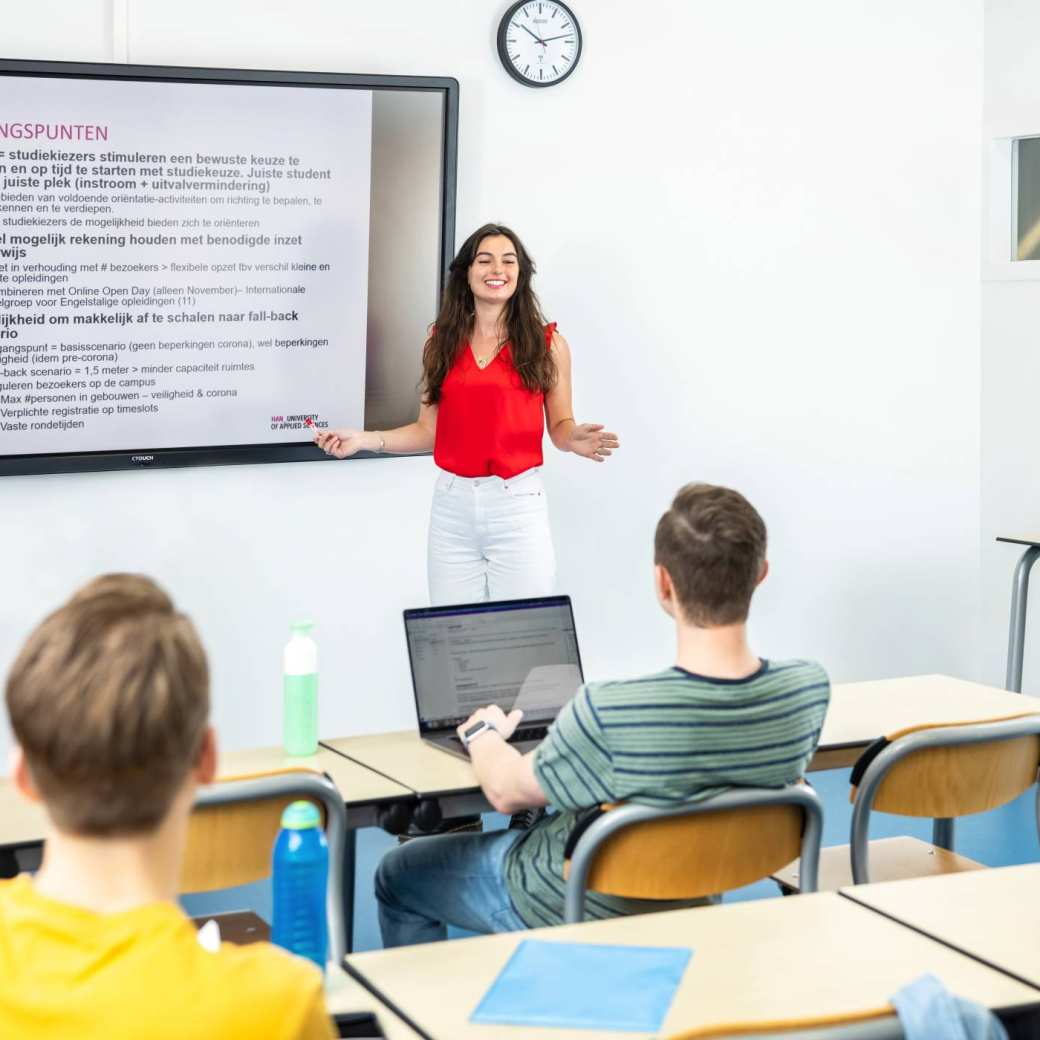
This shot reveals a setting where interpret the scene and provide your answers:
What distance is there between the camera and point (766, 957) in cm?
184

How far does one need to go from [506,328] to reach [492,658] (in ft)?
5.45

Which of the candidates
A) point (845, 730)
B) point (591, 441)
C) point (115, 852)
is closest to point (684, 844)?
point (845, 730)

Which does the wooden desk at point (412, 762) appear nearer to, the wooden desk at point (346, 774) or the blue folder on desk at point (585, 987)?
the wooden desk at point (346, 774)

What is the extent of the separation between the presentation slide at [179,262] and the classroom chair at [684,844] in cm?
273

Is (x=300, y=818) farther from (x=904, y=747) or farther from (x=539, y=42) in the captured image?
(x=539, y=42)

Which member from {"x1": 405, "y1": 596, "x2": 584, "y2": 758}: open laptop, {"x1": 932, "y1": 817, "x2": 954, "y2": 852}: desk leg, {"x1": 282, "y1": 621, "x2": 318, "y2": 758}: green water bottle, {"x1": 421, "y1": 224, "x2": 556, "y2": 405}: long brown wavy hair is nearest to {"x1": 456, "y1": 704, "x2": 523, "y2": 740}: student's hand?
{"x1": 405, "y1": 596, "x2": 584, "y2": 758}: open laptop

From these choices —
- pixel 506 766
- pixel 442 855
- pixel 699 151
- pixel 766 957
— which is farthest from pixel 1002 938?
pixel 699 151

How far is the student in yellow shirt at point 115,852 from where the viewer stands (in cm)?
119

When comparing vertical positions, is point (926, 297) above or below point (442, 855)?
above

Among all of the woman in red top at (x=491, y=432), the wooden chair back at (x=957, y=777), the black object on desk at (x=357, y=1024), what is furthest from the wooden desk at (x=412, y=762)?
the woman in red top at (x=491, y=432)

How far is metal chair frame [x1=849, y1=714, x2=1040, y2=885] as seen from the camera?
2.59 meters

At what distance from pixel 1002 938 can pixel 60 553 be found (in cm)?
336

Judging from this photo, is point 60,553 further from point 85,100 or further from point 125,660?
point 125,660

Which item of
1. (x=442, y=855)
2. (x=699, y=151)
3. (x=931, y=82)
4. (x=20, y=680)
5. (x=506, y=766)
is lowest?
(x=442, y=855)
